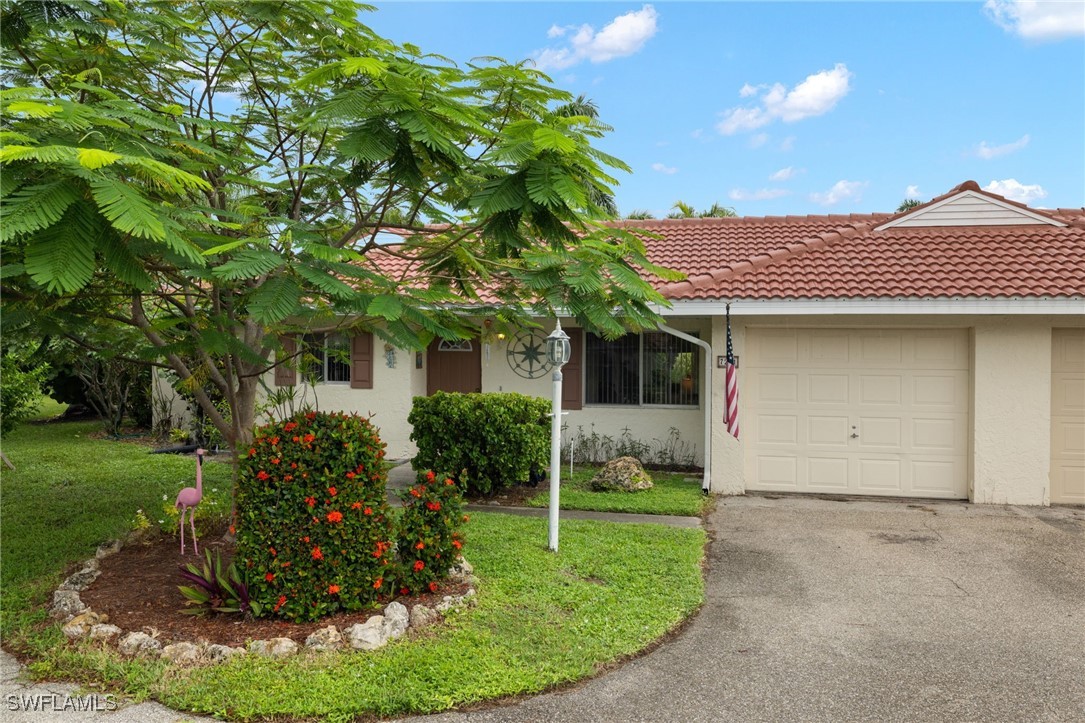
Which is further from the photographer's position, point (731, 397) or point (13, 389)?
point (13, 389)

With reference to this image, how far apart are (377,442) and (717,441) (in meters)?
6.19

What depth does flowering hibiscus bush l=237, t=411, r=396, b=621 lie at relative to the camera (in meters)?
4.90

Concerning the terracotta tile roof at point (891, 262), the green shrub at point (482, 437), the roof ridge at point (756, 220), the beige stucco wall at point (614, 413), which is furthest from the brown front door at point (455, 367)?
the roof ridge at point (756, 220)

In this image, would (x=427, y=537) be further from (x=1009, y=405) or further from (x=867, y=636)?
(x=1009, y=405)

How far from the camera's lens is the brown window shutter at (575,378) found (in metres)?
12.5

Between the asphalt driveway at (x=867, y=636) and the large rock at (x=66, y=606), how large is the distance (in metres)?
2.92

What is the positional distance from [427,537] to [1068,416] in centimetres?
893

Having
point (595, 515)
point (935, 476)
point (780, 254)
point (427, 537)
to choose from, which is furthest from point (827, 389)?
point (427, 537)

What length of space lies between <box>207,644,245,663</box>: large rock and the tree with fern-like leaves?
1.95 m

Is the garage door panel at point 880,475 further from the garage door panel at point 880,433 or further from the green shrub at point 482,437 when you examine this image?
the green shrub at point 482,437

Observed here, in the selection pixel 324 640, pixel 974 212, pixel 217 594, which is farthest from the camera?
pixel 974 212

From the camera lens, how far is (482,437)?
961 cm

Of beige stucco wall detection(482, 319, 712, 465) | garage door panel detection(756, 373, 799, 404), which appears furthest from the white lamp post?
beige stucco wall detection(482, 319, 712, 465)

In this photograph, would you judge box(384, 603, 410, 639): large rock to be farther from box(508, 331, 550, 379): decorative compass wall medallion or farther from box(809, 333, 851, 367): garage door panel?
box(508, 331, 550, 379): decorative compass wall medallion
